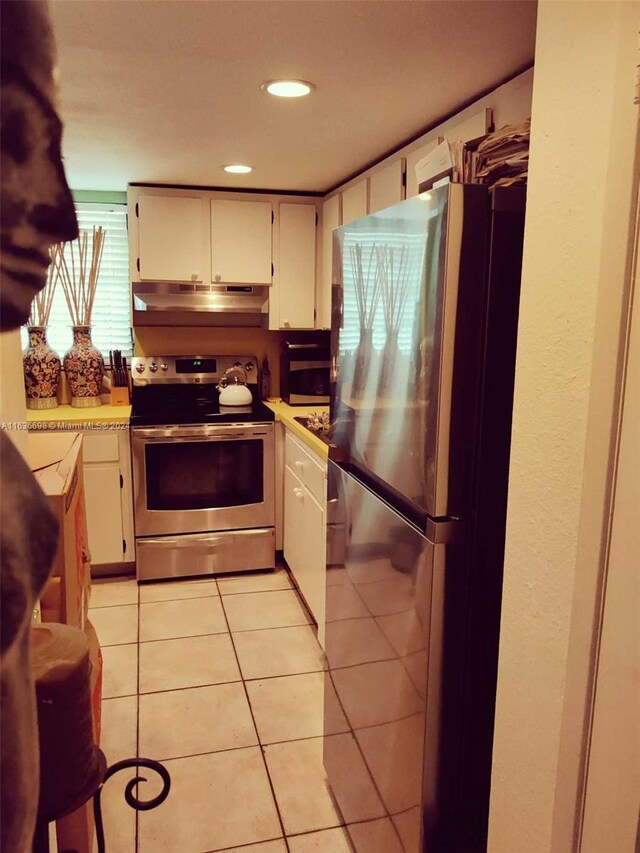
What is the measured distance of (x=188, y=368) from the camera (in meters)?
4.00

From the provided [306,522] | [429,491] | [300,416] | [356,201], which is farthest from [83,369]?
[429,491]

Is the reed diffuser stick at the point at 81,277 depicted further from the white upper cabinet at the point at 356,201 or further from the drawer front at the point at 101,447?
the white upper cabinet at the point at 356,201

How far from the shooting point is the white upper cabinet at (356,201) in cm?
299

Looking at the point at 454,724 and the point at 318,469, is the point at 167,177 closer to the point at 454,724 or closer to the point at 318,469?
the point at 318,469

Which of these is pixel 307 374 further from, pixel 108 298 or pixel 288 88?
pixel 288 88

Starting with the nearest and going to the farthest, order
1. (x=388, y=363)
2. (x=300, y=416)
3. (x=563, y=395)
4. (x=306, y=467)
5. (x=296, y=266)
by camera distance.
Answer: (x=563, y=395)
(x=388, y=363)
(x=306, y=467)
(x=300, y=416)
(x=296, y=266)

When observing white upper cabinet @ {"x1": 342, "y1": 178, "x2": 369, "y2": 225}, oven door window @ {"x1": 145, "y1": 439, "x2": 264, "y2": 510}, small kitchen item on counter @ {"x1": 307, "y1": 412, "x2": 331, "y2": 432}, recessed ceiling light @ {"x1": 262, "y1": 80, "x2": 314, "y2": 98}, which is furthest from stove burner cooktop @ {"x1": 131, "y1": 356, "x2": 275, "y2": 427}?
recessed ceiling light @ {"x1": 262, "y1": 80, "x2": 314, "y2": 98}

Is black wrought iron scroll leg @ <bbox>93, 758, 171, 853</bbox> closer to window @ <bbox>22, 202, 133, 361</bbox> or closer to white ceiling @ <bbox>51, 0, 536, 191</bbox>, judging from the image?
white ceiling @ <bbox>51, 0, 536, 191</bbox>

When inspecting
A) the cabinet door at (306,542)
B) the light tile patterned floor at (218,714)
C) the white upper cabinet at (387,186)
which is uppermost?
the white upper cabinet at (387,186)

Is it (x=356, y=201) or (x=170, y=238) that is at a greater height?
(x=356, y=201)

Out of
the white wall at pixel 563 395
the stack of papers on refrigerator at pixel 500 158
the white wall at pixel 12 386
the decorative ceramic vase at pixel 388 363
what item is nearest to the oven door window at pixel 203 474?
the decorative ceramic vase at pixel 388 363

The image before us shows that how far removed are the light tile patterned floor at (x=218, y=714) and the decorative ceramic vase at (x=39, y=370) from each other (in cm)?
106

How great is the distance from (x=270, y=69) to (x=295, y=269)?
1.90 metres

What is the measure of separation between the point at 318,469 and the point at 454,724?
4.91 ft
